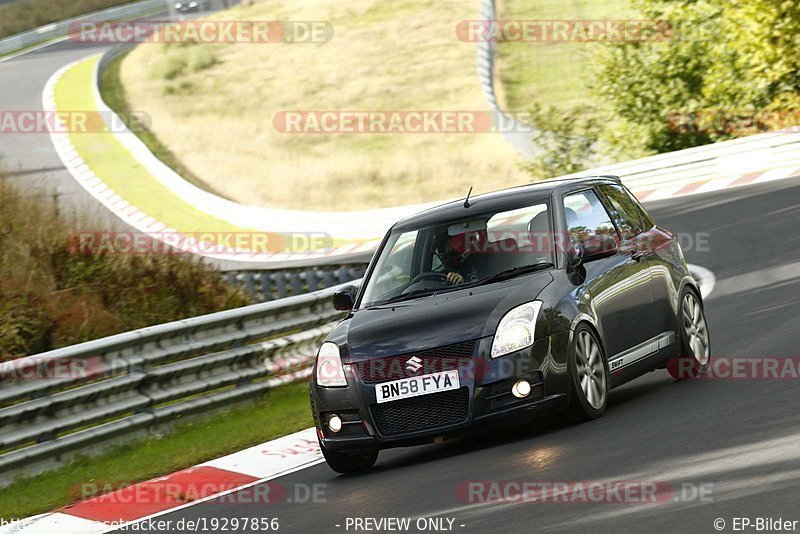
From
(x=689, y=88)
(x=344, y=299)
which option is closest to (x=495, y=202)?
(x=344, y=299)

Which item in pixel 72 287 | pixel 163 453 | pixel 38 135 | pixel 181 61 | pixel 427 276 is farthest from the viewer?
pixel 181 61

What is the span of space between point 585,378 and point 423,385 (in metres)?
1.13

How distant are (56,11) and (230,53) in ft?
75.8

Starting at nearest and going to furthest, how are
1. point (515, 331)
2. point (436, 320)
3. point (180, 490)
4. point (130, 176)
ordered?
1. point (515, 331)
2. point (436, 320)
3. point (180, 490)
4. point (130, 176)

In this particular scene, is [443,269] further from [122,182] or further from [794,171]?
[122,182]

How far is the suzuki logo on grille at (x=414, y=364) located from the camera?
8.05 metres

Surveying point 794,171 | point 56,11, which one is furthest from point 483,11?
point 56,11

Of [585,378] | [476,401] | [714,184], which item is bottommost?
[714,184]

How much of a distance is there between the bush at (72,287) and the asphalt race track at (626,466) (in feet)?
15.1

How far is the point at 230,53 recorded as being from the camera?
5897 centimetres

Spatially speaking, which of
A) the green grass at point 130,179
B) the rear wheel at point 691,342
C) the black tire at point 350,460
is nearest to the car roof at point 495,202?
the rear wheel at point 691,342

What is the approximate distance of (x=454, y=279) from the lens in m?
8.97

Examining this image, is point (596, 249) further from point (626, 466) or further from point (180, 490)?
point (180, 490)

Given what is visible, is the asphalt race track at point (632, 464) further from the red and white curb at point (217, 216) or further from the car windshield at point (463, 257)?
the red and white curb at point (217, 216)
